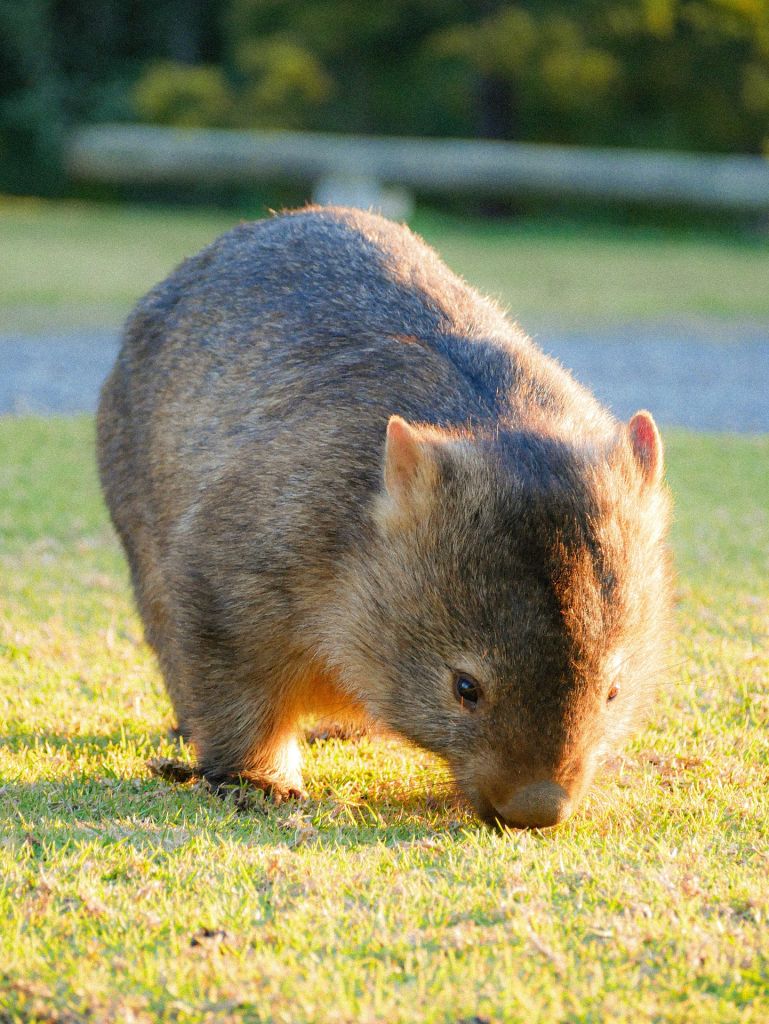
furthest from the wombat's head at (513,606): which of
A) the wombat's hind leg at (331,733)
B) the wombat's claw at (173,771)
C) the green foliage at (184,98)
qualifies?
the green foliage at (184,98)

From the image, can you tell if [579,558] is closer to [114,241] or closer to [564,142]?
→ [114,241]

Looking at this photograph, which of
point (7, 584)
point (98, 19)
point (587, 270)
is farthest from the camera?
point (98, 19)

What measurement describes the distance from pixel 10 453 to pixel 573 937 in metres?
5.83

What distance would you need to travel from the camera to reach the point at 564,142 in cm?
2744

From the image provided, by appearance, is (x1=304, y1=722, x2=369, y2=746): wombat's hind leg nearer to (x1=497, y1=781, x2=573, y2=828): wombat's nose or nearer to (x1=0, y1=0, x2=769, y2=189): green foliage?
(x1=497, y1=781, x2=573, y2=828): wombat's nose

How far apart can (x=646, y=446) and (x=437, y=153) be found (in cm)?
1744

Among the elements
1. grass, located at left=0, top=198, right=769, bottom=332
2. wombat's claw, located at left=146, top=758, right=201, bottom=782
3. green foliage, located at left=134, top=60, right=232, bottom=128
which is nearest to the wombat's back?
wombat's claw, located at left=146, top=758, right=201, bottom=782

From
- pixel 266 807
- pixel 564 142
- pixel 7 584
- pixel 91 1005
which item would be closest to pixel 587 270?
pixel 564 142

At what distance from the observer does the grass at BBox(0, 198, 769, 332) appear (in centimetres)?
1478

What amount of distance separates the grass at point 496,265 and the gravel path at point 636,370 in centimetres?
83

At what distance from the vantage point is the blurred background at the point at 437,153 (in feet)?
48.4

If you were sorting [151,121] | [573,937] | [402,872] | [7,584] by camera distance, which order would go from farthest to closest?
[151,121] < [7,584] < [402,872] < [573,937]


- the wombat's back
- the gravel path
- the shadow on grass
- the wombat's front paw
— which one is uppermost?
the wombat's back

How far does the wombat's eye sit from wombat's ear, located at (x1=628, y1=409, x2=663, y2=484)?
2.22 feet
